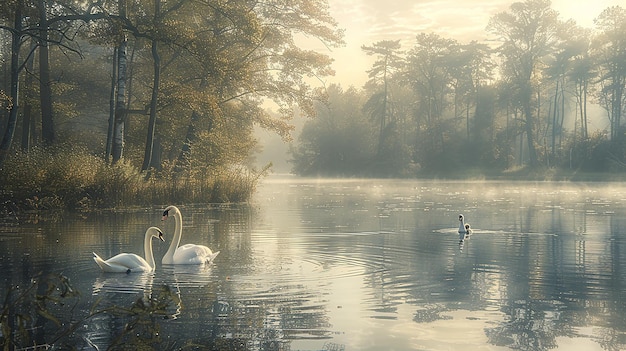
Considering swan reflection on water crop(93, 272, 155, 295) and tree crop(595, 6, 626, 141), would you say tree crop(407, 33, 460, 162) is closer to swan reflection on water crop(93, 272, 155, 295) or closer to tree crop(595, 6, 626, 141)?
tree crop(595, 6, 626, 141)

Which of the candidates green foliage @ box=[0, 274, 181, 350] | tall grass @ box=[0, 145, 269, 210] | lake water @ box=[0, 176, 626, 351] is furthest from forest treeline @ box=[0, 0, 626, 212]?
green foliage @ box=[0, 274, 181, 350]

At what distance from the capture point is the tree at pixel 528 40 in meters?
83.9

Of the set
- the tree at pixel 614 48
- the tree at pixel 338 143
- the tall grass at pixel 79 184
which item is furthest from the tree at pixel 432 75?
the tall grass at pixel 79 184

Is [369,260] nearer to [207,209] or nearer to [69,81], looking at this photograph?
[207,209]

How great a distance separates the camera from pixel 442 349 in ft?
28.0

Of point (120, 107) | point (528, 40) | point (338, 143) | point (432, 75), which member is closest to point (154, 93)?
point (120, 107)

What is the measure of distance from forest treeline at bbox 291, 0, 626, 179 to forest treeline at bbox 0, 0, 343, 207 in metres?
19.9

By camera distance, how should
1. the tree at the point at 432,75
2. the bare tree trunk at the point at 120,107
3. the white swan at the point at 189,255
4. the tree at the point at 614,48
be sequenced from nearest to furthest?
1. the white swan at the point at 189,255
2. the bare tree trunk at the point at 120,107
3. the tree at the point at 614,48
4. the tree at the point at 432,75

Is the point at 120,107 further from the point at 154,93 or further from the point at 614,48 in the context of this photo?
the point at 614,48

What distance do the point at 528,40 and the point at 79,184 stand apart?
215 feet

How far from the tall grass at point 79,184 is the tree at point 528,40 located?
5699 cm

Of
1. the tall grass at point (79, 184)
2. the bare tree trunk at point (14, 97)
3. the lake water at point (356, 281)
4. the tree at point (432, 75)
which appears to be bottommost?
the lake water at point (356, 281)

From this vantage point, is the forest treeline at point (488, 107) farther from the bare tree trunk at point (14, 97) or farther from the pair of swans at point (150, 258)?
the pair of swans at point (150, 258)

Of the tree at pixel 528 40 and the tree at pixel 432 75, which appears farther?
the tree at pixel 432 75
